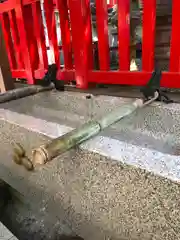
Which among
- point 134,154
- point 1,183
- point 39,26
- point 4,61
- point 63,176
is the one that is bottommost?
point 1,183

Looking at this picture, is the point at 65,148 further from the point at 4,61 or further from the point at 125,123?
the point at 4,61

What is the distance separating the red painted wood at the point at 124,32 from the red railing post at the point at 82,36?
26 cm

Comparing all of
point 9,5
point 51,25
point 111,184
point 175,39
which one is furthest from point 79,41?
point 111,184

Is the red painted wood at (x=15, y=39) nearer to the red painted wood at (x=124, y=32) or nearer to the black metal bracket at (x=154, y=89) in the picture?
the red painted wood at (x=124, y=32)

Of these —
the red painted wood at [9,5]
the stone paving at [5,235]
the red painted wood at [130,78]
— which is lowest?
the stone paving at [5,235]

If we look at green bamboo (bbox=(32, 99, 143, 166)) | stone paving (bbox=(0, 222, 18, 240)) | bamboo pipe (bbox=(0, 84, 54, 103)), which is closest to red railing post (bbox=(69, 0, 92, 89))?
bamboo pipe (bbox=(0, 84, 54, 103))

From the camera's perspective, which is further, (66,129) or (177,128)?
(177,128)

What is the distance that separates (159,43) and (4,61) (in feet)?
4.27

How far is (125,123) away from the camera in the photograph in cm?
126

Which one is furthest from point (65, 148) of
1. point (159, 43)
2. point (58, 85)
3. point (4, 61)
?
point (159, 43)

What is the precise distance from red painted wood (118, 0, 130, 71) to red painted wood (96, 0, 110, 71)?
0.10 m

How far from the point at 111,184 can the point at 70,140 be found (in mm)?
171

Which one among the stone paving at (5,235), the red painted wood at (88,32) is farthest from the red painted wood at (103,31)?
the stone paving at (5,235)

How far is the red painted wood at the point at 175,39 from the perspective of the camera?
115 cm
